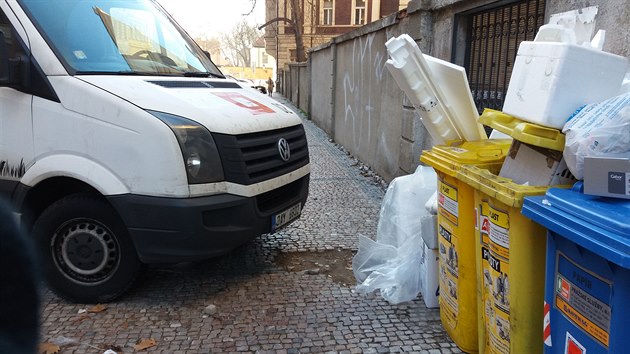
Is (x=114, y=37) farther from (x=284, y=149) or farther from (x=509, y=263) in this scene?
(x=509, y=263)

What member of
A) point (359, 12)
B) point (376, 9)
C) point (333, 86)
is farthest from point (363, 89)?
point (359, 12)

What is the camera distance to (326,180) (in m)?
7.60

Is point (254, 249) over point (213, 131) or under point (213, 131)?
under

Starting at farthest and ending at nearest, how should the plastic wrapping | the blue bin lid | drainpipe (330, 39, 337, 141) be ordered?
drainpipe (330, 39, 337, 141), the plastic wrapping, the blue bin lid

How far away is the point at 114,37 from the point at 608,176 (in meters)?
3.43

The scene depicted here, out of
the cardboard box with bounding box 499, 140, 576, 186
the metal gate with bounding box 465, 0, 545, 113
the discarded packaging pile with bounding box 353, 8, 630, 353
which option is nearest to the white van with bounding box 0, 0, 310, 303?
the discarded packaging pile with bounding box 353, 8, 630, 353

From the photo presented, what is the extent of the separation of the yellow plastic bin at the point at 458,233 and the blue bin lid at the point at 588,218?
656 mm

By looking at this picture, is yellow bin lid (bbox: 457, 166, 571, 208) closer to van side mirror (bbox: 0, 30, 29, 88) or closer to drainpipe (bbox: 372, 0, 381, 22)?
van side mirror (bbox: 0, 30, 29, 88)

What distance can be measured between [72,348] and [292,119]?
227 centimetres

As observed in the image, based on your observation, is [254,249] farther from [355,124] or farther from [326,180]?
[355,124]

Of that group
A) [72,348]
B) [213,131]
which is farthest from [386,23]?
[72,348]

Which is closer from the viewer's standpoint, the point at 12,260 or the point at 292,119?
the point at 12,260

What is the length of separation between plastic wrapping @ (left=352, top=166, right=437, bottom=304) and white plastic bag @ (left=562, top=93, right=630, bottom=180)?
1562 millimetres

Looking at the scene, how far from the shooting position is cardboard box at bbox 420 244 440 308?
131 inches
